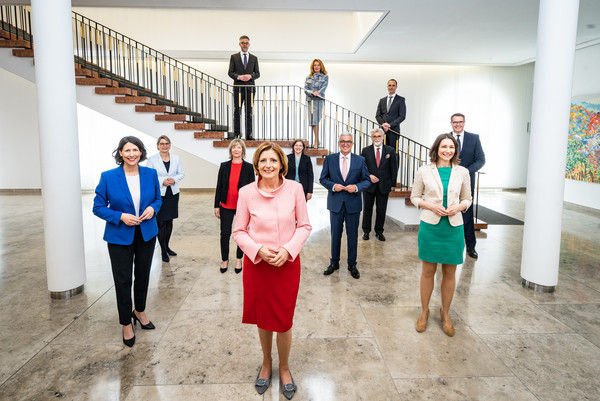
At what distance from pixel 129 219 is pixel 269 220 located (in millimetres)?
1227

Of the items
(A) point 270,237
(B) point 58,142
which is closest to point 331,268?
(A) point 270,237

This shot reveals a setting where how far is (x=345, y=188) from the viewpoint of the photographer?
14.9 feet

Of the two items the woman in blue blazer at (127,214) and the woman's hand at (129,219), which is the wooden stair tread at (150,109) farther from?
the woman's hand at (129,219)

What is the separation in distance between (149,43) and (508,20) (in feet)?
27.8

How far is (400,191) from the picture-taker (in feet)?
23.1

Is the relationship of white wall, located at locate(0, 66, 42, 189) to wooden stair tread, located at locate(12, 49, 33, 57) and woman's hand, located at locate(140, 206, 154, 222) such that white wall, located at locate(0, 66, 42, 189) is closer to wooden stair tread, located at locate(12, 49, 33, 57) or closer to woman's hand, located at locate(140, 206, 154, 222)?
wooden stair tread, located at locate(12, 49, 33, 57)

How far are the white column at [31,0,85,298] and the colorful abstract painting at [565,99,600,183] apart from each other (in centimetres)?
1051

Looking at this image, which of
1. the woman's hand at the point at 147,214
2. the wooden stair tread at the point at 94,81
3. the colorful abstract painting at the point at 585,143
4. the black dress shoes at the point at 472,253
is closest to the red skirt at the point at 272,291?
the woman's hand at the point at 147,214

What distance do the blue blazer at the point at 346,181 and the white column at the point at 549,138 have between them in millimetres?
1838

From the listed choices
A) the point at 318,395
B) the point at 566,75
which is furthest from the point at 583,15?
the point at 318,395

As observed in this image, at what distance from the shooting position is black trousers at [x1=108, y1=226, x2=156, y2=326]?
3.01 metres

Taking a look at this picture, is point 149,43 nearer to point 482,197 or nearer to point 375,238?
point 375,238

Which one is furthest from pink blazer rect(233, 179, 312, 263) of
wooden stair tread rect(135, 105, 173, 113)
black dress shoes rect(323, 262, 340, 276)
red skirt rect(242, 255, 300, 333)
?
wooden stair tread rect(135, 105, 173, 113)

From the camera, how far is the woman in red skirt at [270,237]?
2326mm
